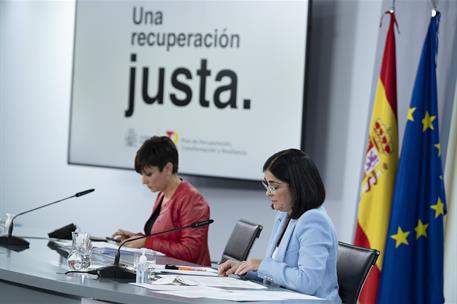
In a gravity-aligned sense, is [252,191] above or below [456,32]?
below

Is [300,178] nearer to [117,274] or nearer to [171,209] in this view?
[117,274]

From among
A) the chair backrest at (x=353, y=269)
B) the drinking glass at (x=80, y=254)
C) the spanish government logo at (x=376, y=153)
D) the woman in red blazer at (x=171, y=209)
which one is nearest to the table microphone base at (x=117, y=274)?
the drinking glass at (x=80, y=254)

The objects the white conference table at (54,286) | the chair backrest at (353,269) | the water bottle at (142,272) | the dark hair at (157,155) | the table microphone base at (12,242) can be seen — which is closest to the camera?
the white conference table at (54,286)

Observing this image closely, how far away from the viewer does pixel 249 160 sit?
5707mm

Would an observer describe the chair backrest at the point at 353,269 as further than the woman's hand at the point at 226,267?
No

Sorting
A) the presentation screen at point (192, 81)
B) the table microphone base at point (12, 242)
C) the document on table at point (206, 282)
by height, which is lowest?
the table microphone base at point (12, 242)

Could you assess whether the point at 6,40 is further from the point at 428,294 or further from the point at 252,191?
the point at 428,294

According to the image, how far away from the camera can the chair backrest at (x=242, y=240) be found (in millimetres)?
4172

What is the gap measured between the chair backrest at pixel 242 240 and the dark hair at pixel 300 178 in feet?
3.08

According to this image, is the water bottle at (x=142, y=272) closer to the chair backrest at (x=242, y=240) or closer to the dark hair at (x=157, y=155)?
the chair backrest at (x=242, y=240)

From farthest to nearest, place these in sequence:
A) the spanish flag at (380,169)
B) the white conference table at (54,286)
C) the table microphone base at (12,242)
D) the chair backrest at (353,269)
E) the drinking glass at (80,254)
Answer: the spanish flag at (380,169) → the table microphone base at (12,242) → the drinking glass at (80,254) → the chair backrest at (353,269) → the white conference table at (54,286)

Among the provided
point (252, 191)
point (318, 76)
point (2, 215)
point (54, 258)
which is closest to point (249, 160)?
point (252, 191)

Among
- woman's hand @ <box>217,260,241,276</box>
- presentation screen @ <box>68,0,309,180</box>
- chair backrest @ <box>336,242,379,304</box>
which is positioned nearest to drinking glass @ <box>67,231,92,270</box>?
woman's hand @ <box>217,260,241,276</box>

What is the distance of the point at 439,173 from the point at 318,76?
4.27 feet
